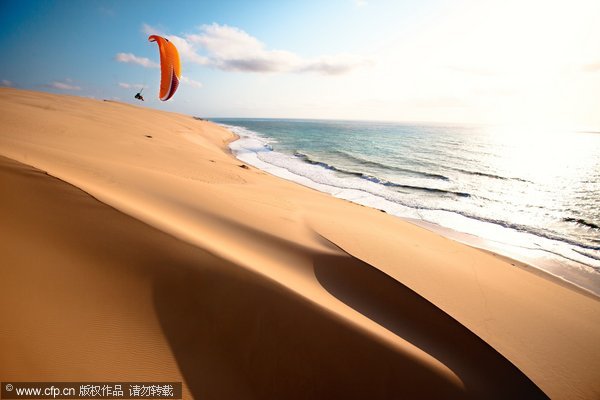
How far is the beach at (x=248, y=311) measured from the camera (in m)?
2.78

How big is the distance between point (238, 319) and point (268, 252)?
1.93 metres

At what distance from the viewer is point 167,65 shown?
13.2 metres

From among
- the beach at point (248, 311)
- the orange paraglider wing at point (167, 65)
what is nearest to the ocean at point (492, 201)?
the beach at point (248, 311)

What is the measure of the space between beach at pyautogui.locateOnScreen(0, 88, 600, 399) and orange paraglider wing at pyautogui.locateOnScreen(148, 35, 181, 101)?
882cm

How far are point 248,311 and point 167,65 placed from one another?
14.6 meters

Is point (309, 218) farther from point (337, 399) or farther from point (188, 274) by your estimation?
point (337, 399)

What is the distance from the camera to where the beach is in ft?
9.11

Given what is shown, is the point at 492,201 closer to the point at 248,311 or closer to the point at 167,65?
the point at 248,311

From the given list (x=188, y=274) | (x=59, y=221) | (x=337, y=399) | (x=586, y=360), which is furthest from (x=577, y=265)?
(x=59, y=221)

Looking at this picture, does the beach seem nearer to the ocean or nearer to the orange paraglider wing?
the ocean

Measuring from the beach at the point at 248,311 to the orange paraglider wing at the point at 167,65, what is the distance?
8.82 m

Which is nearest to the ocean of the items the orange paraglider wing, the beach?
the beach

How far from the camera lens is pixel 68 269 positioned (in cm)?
345

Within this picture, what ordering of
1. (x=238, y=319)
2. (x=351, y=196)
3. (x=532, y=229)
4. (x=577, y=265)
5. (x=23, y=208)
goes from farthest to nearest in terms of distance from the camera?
(x=351, y=196)
(x=532, y=229)
(x=577, y=265)
(x=23, y=208)
(x=238, y=319)
